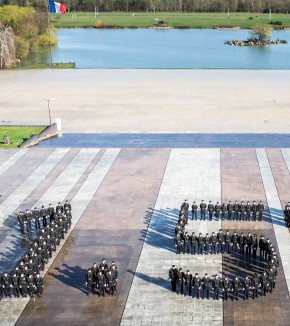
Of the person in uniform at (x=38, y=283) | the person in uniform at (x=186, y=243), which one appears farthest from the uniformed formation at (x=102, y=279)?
the person in uniform at (x=186, y=243)

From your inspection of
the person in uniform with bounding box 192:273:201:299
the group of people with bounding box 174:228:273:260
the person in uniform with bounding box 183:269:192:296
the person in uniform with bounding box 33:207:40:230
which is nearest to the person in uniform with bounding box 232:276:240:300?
the person in uniform with bounding box 192:273:201:299

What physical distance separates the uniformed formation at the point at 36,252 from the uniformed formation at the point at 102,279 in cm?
148

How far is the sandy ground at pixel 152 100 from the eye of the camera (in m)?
38.1

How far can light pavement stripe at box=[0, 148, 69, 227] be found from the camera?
24.1 meters

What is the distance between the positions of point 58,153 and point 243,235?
15000mm

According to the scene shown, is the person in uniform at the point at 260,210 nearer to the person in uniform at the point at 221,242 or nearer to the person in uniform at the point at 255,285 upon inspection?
the person in uniform at the point at 221,242

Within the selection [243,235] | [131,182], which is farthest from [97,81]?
[243,235]

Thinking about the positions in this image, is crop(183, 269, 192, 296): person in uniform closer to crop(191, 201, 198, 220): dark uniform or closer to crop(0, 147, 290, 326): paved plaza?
crop(0, 147, 290, 326): paved plaza

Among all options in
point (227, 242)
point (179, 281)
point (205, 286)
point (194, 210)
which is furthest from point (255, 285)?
point (194, 210)

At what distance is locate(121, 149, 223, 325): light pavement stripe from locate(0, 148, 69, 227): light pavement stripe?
600cm

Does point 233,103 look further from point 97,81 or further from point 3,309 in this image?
point 3,309

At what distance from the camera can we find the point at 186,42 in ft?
317

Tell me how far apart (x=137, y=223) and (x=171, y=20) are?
118778 mm

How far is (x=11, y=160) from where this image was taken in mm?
30672
